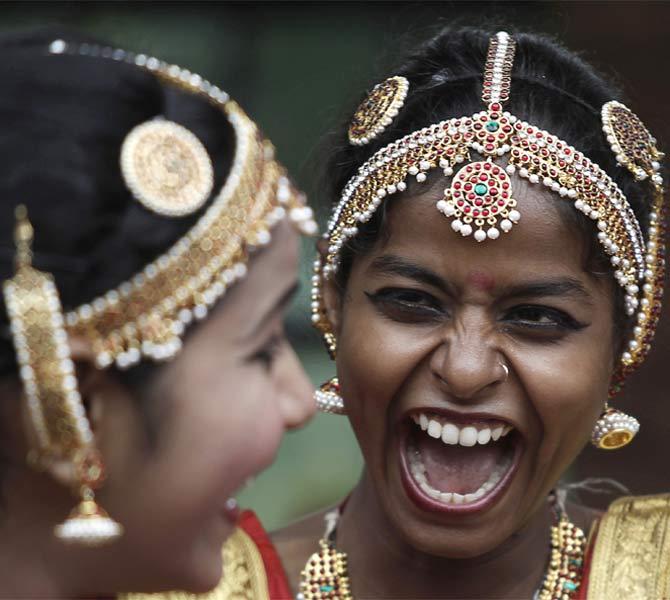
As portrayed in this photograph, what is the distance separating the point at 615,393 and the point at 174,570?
1.47 metres

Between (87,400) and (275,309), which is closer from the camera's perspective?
(87,400)

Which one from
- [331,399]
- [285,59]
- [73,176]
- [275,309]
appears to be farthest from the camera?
[285,59]

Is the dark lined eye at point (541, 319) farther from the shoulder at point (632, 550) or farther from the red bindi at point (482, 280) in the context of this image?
the shoulder at point (632, 550)

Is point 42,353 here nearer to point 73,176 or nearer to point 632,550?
point 73,176

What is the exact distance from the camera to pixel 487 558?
9.39 ft

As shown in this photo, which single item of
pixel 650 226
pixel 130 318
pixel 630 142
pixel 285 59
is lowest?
pixel 130 318

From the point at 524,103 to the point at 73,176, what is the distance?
4.62ft

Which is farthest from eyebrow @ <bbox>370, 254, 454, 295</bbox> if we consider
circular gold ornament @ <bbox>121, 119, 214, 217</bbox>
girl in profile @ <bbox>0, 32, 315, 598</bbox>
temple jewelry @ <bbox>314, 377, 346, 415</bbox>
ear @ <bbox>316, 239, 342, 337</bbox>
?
circular gold ornament @ <bbox>121, 119, 214, 217</bbox>

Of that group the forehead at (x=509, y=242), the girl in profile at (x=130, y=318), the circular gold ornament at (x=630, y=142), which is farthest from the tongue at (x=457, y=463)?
the girl in profile at (x=130, y=318)

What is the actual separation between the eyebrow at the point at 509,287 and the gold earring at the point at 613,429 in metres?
0.33

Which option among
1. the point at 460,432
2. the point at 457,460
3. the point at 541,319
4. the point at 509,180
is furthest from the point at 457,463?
→ the point at 509,180

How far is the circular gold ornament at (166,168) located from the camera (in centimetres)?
161

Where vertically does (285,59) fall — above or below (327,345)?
above

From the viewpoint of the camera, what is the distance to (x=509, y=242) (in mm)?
2588
